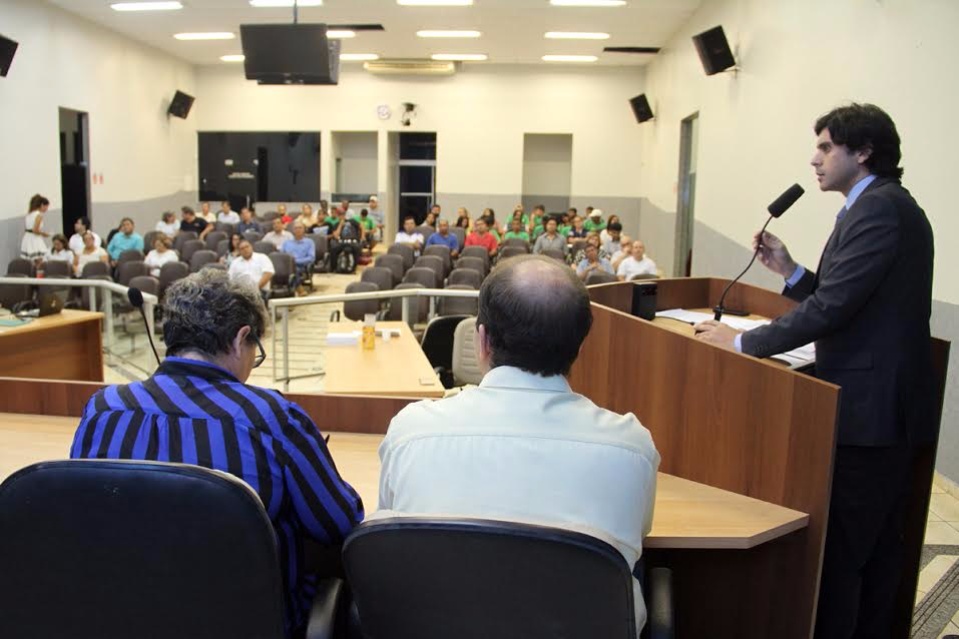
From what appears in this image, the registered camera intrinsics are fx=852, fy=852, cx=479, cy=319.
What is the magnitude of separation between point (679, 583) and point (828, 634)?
354mm

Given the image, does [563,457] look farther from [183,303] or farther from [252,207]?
[252,207]

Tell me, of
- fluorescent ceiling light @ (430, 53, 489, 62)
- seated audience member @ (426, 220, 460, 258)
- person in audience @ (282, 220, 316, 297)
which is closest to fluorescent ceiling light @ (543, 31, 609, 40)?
fluorescent ceiling light @ (430, 53, 489, 62)

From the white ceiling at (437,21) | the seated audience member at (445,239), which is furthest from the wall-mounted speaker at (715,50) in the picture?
the seated audience member at (445,239)

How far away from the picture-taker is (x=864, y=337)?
1.94 meters

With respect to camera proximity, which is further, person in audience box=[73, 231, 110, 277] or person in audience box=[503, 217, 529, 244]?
person in audience box=[503, 217, 529, 244]

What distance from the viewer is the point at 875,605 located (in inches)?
84.4

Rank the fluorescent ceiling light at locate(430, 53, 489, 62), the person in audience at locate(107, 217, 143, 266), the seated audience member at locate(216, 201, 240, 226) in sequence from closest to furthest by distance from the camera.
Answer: the person in audience at locate(107, 217, 143, 266), the seated audience member at locate(216, 201, 240, 226), the fluorescent ceiling light at locate(430, 53, 489, 62)

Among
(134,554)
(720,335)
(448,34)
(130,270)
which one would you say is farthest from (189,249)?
(134,554)

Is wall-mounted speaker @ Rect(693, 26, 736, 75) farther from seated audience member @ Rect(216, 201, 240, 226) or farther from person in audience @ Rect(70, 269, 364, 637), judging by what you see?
seated audience member @ Rect(216, 201, 240, 226)

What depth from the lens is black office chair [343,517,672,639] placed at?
1165 millimetres

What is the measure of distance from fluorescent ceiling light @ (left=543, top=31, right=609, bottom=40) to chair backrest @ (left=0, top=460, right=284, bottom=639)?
1336 centimetres

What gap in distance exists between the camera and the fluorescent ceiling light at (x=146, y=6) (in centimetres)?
1169

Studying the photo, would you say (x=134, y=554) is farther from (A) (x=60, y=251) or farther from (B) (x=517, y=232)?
(B) (x=517, y=232)

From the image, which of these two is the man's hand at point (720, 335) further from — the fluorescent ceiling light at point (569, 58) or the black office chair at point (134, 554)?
the fluorescent ceiling light at point (569, 58)
